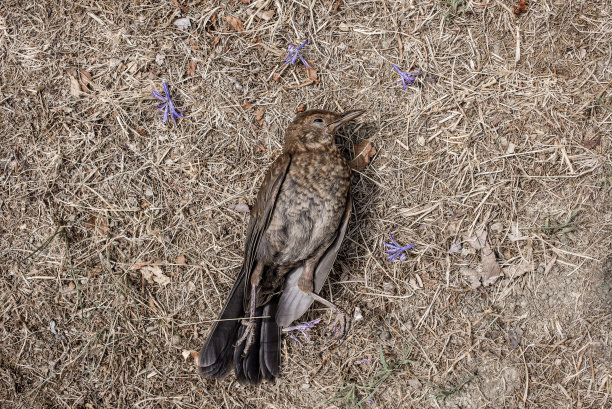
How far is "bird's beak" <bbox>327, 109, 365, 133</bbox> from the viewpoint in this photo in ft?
10.2

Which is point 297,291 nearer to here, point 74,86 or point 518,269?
point 518,269

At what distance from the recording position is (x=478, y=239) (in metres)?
3.40

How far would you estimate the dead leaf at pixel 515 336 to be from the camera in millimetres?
3400

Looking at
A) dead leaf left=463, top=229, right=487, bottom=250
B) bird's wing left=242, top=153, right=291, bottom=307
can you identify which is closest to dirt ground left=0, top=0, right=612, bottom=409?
dead leaf left=463, top=229, right=487, bottom=250

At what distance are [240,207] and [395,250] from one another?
110cm

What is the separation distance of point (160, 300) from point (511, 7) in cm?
313

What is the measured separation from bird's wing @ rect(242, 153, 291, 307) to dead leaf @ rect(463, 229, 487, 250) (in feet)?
4.46

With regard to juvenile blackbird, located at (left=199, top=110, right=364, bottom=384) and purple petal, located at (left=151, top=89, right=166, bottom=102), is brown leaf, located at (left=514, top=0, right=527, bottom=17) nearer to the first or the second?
juvenile blackbird, located at (left=199, top=110, right=364, bottom=384)

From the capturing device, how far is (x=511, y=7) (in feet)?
11.1

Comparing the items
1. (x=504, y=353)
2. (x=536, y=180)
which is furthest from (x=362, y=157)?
(x=504, y=353)

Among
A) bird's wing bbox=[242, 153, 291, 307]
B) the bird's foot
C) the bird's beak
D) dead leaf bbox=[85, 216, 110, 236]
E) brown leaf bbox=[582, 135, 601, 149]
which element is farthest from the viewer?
dead leaf bbox=[85, 216, 110, 236]

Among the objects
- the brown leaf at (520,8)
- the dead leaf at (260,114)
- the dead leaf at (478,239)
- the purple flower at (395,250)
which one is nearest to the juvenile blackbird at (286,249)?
the dead leaf at (260,114)

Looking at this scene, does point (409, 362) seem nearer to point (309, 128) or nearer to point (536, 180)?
point (536, 180)

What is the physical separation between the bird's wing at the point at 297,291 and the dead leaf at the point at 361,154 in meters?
0.31
